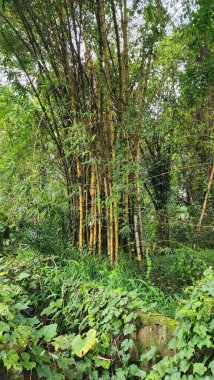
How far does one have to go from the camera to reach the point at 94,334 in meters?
1.66

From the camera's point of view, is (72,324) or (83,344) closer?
(83,344)

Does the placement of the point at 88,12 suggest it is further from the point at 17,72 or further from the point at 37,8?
the point at 17,72

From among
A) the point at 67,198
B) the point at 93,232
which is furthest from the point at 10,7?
the point at 93,232

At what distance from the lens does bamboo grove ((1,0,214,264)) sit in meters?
2.74

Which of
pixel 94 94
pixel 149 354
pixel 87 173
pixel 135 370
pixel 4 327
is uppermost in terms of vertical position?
pixel 94 94

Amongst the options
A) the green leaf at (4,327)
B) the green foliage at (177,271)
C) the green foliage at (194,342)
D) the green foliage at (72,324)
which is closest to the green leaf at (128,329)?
the green foliage at (72,324)

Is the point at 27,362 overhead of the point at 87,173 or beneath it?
beneath

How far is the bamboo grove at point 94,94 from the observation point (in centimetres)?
274

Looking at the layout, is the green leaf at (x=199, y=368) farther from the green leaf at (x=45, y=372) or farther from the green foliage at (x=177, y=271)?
the green foliage at (x=177, y=271)

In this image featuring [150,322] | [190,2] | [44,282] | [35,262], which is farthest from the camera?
[190,2]

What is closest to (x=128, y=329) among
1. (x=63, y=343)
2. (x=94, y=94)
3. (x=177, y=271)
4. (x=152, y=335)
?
(x=152, y=335)

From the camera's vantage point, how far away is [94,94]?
117 inches

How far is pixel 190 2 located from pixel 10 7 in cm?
156

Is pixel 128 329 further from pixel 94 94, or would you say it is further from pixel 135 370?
pixel 94 94
